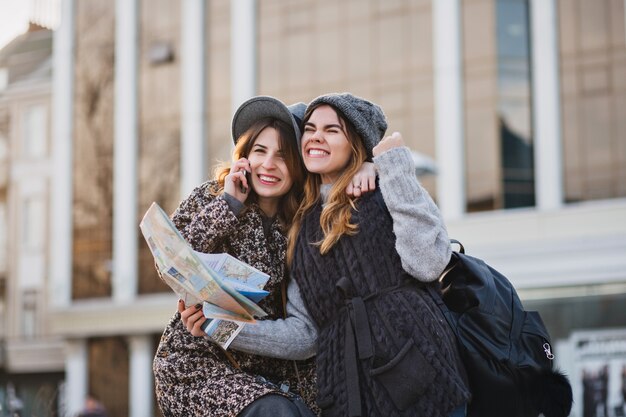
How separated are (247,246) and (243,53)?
27621 mm

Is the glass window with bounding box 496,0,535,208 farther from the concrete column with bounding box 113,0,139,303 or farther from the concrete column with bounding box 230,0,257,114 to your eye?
the concrete column with bounding box 113,0,139,303

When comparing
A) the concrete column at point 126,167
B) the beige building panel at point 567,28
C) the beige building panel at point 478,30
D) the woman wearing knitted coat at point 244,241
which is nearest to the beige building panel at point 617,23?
the beige building panel at point 567,28

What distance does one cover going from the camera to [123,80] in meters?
33.8

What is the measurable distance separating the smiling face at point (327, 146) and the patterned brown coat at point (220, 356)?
39 centimetres

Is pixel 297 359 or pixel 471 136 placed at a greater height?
pixel 471 136

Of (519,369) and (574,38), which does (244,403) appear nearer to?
(519,369)

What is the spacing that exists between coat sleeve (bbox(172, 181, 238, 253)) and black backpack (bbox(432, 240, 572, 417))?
35.2 inches

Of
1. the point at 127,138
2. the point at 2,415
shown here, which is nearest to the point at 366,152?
the point at 2,415

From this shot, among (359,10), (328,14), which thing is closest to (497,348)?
(359,10)

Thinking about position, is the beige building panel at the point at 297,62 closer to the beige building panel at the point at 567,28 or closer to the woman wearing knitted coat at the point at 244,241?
the beige building panel at the point at 567,28

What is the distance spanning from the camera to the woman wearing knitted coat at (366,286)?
4004 mm

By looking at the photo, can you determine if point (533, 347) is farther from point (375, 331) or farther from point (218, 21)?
point (218, 21)

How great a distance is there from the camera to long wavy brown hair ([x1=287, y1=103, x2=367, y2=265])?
424 centimetres

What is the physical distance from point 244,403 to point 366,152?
3.69 ft
